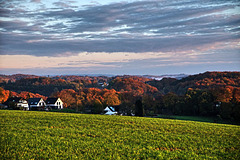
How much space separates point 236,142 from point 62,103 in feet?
221

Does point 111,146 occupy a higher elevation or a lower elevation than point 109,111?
higher

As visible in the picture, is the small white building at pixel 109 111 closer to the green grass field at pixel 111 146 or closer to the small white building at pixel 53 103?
the small white building at pixel 53 103

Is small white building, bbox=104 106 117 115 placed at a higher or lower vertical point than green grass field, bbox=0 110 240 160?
lower

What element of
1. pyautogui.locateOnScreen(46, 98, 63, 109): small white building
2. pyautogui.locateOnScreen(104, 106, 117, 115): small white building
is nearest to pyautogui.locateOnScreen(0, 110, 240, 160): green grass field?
pyautogui.locateOnScreen(104, 106, 117, 115): small white building

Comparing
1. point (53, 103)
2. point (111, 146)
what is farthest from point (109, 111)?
point (111, 146)

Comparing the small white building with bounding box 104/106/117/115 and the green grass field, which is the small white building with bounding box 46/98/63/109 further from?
the green grass field

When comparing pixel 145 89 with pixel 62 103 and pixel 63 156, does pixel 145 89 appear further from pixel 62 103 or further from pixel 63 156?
pixel 63 156

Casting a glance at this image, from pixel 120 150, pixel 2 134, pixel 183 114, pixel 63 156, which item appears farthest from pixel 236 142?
pixel 183 114

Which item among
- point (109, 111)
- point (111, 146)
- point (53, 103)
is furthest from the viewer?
point (53, 103)

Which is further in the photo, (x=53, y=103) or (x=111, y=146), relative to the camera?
(x=53, y=103)

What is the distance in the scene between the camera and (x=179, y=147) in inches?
537

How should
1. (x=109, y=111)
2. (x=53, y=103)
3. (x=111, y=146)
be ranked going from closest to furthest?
(x=111, y=146), (x=109, y=111), (x=53, y=103)

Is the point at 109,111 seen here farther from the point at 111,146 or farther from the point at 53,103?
the point at 111,146

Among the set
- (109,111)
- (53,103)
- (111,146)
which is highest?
(111,146)
